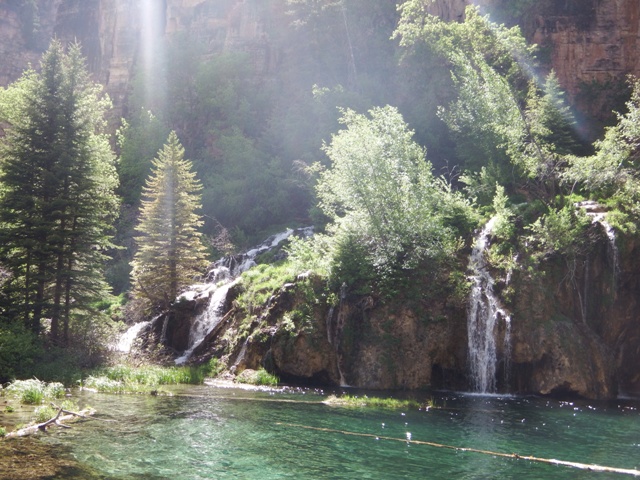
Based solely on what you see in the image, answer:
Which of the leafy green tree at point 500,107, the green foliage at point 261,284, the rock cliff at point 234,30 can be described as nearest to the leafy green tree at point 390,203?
the green foliage at point 261,284

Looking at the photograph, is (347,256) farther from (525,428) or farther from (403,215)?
(525,428)

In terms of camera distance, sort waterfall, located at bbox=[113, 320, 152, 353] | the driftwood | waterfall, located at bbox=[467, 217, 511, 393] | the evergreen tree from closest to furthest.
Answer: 1. the driftwood
2. waterfall, located at bbox=[467, 217, 511, 393]
3. the evergreen tree
4. waterfall, located at bbox=[113, 320, 152, 353]

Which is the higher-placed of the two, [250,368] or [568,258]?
[568,258]

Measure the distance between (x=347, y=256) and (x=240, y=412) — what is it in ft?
32.6

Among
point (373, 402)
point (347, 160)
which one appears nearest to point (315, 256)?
point (347, 160)

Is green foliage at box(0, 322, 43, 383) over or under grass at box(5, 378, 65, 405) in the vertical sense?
over

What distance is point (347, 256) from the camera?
2330 centimetres

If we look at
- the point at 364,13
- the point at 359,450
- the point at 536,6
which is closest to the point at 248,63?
the point at 364,13

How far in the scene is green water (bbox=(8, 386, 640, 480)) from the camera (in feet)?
32.0

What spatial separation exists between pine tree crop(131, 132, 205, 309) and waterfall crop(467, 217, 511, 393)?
13607mm

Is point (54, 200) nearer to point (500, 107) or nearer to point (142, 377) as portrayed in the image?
point (142, 377)

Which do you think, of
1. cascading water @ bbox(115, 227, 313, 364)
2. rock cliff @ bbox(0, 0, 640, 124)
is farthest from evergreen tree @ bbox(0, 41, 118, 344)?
rock cliff @ bbox(0, 0, 640, 124)

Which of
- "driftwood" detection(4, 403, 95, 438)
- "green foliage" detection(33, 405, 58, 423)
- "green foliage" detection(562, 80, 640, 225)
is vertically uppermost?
"green foliage" detection(562, 80, 640, 225)

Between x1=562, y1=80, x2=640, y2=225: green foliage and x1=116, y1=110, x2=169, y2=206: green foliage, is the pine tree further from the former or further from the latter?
x1=562, y1=80, x2=640, y2=225: green foliage
